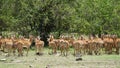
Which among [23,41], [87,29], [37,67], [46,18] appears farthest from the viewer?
[87,29]

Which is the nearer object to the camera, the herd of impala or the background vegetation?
the herd of impala

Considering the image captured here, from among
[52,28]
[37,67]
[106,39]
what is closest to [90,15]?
[52,28]

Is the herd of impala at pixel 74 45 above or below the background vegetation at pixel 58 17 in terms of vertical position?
below

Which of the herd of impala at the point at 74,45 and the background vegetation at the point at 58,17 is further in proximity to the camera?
the background vegetation at the point at 58,17

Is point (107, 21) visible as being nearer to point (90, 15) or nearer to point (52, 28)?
point (90, 15)

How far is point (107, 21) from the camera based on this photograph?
140 feet

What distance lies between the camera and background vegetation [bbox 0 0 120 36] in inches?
1558

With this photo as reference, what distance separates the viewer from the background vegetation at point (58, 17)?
39.6m

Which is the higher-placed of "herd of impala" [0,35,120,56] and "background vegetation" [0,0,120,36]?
"background vegetation" [0,0,120,36]

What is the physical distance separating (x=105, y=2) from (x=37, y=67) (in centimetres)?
2337

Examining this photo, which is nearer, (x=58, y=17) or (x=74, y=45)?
(x=74, y=45)

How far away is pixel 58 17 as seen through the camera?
40062 millimetres

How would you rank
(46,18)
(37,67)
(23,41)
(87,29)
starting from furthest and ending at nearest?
(87,29)
(46,18)
(23,41)
(37,67)

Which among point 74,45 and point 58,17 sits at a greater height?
point 58,17
